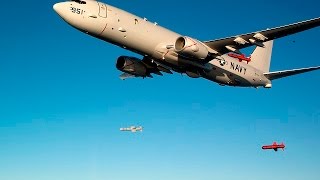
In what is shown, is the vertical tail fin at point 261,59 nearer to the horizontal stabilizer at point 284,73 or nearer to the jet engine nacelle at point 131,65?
the horizontal stabilizer at point 284,73

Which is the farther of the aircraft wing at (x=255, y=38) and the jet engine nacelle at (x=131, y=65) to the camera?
the jet engine nacelle at (x=131, y=65)

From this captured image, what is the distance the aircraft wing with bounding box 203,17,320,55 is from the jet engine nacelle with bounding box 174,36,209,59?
2.31 meters

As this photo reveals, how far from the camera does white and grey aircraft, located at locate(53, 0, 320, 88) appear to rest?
151 feet

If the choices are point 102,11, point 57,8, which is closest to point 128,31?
point 102,11

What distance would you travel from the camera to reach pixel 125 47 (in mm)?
48375

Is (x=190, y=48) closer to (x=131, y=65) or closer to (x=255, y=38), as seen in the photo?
(x=255, y=38)

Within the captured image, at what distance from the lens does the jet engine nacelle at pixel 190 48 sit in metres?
47.4

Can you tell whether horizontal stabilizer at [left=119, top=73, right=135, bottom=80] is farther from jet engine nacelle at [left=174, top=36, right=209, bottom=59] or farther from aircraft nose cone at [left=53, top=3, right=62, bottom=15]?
aircraft nose cone at [left=53, top=3, right=62, bottom=15]

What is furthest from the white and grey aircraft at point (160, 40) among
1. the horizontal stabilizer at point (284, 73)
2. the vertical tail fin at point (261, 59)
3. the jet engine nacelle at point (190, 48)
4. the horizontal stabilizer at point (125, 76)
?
the vertical tail fin at point (261, 59)

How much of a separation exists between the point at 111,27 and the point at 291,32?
17.9m

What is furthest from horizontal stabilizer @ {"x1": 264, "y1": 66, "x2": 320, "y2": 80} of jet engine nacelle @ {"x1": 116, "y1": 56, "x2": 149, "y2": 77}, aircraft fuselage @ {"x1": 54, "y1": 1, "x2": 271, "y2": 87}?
→ jet engine nacelle @ {"x1": 116, "y1": 56, "x2": 149, "y2": 77}

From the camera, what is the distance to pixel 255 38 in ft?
157

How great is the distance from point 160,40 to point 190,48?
3313 millimetres

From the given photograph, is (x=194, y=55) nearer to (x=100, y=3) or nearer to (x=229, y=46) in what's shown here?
(x=229, y=46)
